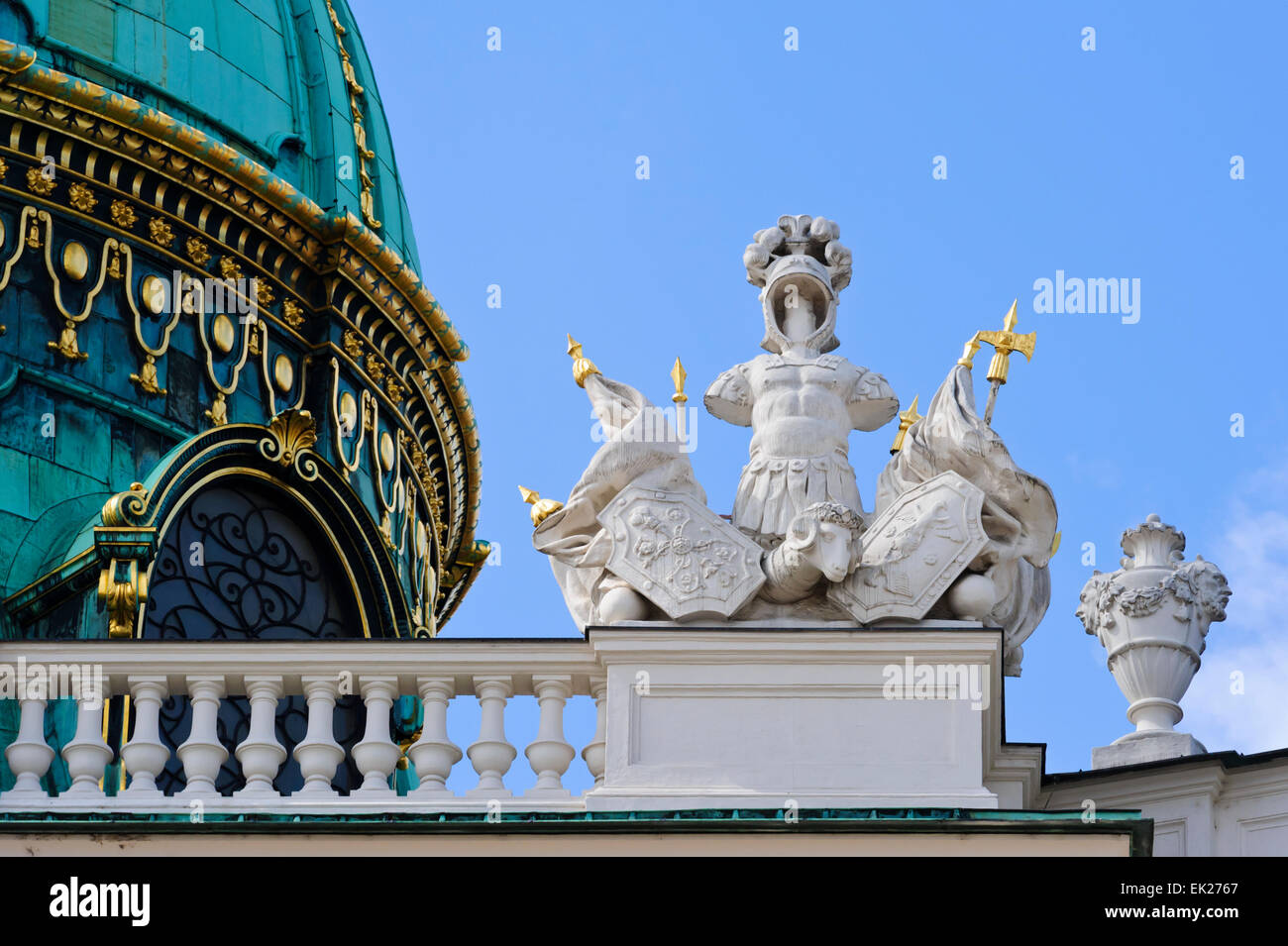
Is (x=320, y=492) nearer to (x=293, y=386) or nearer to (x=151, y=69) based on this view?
(x=293, y=386)

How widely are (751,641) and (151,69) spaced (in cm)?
1141

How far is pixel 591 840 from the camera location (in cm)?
1667

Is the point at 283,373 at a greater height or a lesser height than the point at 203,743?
greater

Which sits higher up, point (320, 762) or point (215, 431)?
point (215, 431)

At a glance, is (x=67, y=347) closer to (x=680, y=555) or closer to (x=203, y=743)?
(x=203, y=743)

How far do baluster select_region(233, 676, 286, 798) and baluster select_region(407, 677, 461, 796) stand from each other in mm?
759

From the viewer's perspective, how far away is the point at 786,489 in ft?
61.2

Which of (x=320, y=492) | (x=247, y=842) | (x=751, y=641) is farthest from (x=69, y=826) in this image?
(x=320, y=492)

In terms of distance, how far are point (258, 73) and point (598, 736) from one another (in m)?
12.1

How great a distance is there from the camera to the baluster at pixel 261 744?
57.3ft

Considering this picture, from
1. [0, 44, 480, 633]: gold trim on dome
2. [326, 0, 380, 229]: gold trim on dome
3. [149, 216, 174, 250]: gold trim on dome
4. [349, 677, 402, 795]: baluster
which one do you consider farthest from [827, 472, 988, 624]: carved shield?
[326, 0, 380, 229]: gold trim on dome

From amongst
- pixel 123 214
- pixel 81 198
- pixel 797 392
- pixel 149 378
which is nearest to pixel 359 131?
pixel 123 214
